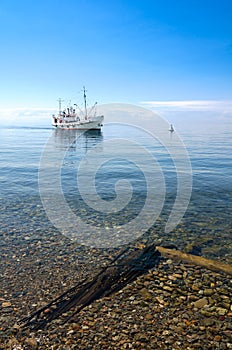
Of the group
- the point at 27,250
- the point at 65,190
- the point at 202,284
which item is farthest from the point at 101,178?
the point at 202,284

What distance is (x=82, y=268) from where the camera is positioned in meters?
9.17

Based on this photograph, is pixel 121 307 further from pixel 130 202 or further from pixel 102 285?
pixel 130 202

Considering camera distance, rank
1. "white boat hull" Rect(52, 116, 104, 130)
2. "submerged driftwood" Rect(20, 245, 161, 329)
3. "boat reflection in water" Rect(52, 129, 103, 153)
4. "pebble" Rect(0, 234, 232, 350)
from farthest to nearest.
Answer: "white boat hull" Rect(52, 116, 104, 130) → "boat reflection in water" Rect(52, 129, 103, 153) → "submerged driftwood" Rect(20, 245, 161, 329) → "pebble" Rect(0, 234, 232, 350)

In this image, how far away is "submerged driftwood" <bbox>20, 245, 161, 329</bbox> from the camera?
6.89m

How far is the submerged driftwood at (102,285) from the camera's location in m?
6.89

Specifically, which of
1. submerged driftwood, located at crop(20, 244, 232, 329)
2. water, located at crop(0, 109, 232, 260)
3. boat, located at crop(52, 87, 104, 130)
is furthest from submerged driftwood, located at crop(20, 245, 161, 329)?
boat, located at crop(52, 87, 104, 130)

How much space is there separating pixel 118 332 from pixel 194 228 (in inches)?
287

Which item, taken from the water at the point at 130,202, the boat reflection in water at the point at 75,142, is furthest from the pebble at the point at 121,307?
the boat reflection in water at the point at 75,142

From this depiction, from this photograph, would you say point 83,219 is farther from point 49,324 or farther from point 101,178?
point 101,178

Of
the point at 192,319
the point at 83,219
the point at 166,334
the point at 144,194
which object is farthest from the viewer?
the point at 144,194

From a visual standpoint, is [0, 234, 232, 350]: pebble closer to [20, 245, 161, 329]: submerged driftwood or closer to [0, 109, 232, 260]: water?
[20, 245, 161, 329]: submerged driftwood

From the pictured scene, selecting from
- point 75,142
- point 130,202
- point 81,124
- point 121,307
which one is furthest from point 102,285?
point 81,124

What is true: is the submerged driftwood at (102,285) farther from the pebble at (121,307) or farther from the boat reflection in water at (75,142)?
the boat reflection in water at (75,142)

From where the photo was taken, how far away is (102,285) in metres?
8.21
